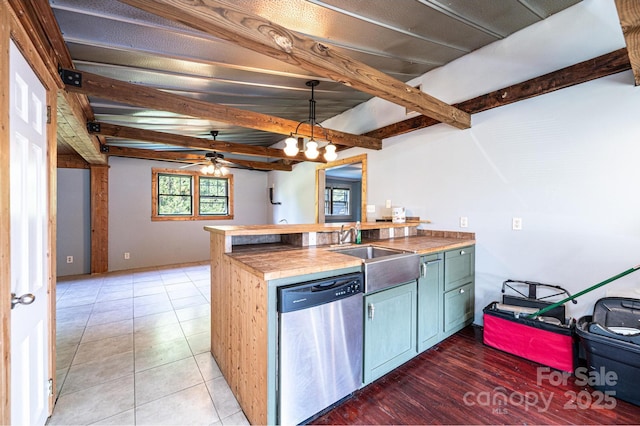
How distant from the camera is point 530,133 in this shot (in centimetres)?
256

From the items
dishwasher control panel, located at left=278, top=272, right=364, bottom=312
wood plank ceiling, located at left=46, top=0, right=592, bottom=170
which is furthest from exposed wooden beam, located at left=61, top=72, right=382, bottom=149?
dishwasher control panel, located at left=278, top=272, right=364, bottom=312

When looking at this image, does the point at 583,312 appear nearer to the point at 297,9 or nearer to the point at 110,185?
the point at 297,9

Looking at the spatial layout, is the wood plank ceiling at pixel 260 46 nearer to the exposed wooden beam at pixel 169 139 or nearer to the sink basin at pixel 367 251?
the exposed wooden beam at pixel 169 139

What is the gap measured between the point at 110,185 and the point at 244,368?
227 inches

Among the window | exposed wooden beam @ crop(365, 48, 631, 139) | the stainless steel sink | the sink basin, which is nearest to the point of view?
the stainless steel sink

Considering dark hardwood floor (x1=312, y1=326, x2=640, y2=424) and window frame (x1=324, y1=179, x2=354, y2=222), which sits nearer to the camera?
dark hardwood floor (x1=312, y1=326, x2=640, y2=424)

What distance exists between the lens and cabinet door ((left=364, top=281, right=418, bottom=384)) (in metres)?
1.86

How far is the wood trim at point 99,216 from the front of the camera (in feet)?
17.6

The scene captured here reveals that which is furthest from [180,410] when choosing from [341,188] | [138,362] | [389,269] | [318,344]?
[341,188]

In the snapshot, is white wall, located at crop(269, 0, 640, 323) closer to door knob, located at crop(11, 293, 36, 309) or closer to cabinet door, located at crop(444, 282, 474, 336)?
cabinet door, located at crop(444, 282, 474, 336)

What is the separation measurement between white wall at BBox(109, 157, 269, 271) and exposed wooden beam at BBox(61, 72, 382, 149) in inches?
157

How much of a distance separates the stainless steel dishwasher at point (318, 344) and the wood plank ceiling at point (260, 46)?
140 cm

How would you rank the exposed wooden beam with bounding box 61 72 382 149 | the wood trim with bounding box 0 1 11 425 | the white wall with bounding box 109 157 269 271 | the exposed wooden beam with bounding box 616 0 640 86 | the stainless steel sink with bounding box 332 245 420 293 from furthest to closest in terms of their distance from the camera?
the white wall with bounding box 109 157 269 271
the exposed wooden beam with bounding box 61 72 382 149
the stainless steel sink with bounding box 332 245 420 293
the exposed wooden beam with bounding box 616 0 640 86
the wood trim with bounding box 0 1 11 425

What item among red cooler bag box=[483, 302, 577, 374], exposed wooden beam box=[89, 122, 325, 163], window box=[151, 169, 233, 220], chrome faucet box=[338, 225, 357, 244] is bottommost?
red cooler bag box=[483, 302, 577, 374]
